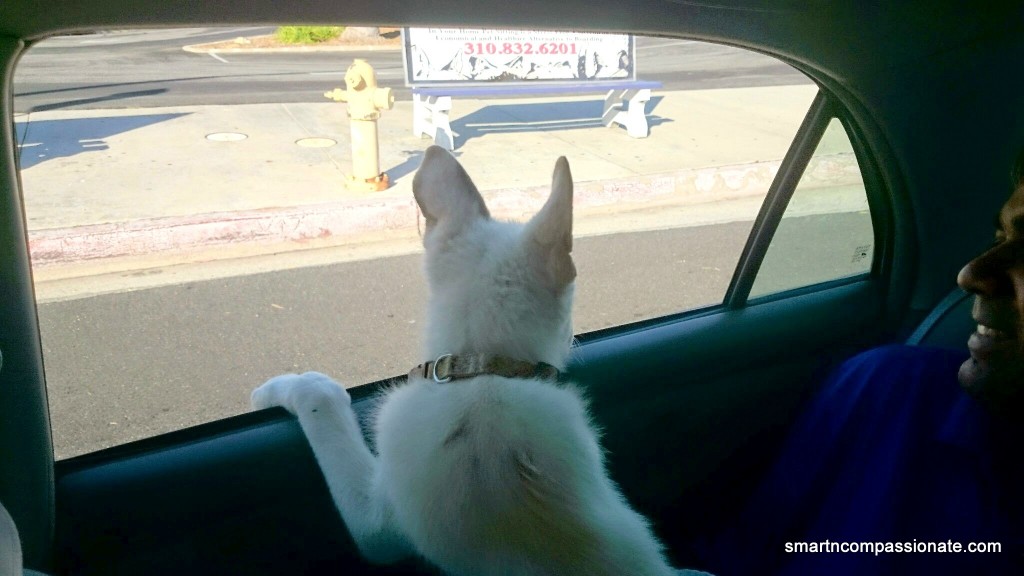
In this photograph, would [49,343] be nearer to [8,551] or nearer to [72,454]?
[72,454]

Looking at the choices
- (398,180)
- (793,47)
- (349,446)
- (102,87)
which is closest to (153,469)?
(349,446)

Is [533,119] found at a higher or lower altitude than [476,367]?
higher

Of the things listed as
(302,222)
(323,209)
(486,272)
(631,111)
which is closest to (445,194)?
(486,272)

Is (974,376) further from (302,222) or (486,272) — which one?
(302,222)

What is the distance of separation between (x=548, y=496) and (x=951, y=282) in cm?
220

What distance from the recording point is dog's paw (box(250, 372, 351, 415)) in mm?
2410

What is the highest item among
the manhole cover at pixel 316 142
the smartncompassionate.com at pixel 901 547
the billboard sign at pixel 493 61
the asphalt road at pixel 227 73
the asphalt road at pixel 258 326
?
the asphalt road at pixel 227 73

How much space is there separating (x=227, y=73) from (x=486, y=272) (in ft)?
52.7

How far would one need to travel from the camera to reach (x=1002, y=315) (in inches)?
83.3

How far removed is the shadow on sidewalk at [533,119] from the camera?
30.3 feet

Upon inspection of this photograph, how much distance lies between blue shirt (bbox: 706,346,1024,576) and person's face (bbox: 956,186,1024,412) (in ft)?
0.37

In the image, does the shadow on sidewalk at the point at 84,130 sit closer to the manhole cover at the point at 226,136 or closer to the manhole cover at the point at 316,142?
the manhole cover at the point at 226,136

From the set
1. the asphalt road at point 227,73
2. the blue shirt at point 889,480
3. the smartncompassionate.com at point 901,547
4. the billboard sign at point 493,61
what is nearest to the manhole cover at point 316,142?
the billboard sign at point 493,61

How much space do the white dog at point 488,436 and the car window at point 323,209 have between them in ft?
1.06
